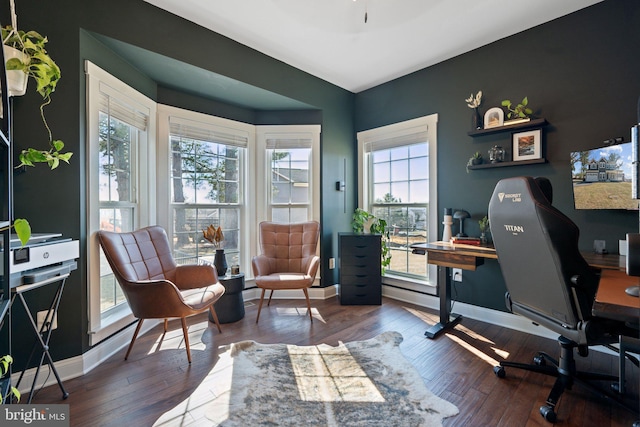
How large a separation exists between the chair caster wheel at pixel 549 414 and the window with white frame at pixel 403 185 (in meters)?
1.71

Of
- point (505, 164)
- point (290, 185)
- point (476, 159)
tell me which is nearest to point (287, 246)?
point (290, 185)

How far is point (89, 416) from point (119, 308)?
102 cm

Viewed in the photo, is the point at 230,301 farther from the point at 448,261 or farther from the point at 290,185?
the point at 448,261

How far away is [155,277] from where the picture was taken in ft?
7.87

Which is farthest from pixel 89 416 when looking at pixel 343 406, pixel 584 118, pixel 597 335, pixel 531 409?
pixel 584 118

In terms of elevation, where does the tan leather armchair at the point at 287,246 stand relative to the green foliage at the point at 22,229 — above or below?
below

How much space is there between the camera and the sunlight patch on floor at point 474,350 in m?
2.06

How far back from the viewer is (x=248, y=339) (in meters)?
2.42

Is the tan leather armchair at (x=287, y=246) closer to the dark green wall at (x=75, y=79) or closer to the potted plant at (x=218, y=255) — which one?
the potted plant at (x=218, y=255)

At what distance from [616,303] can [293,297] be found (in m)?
3.00

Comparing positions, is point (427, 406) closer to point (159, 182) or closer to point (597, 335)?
point (597, 335)

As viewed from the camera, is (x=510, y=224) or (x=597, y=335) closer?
(x=597, y=335)

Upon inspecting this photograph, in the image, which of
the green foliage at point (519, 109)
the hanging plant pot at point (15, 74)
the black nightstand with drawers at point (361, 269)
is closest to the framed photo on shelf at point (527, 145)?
the green foliage at point (519, 109)

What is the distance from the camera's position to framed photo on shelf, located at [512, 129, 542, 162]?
2449mm
